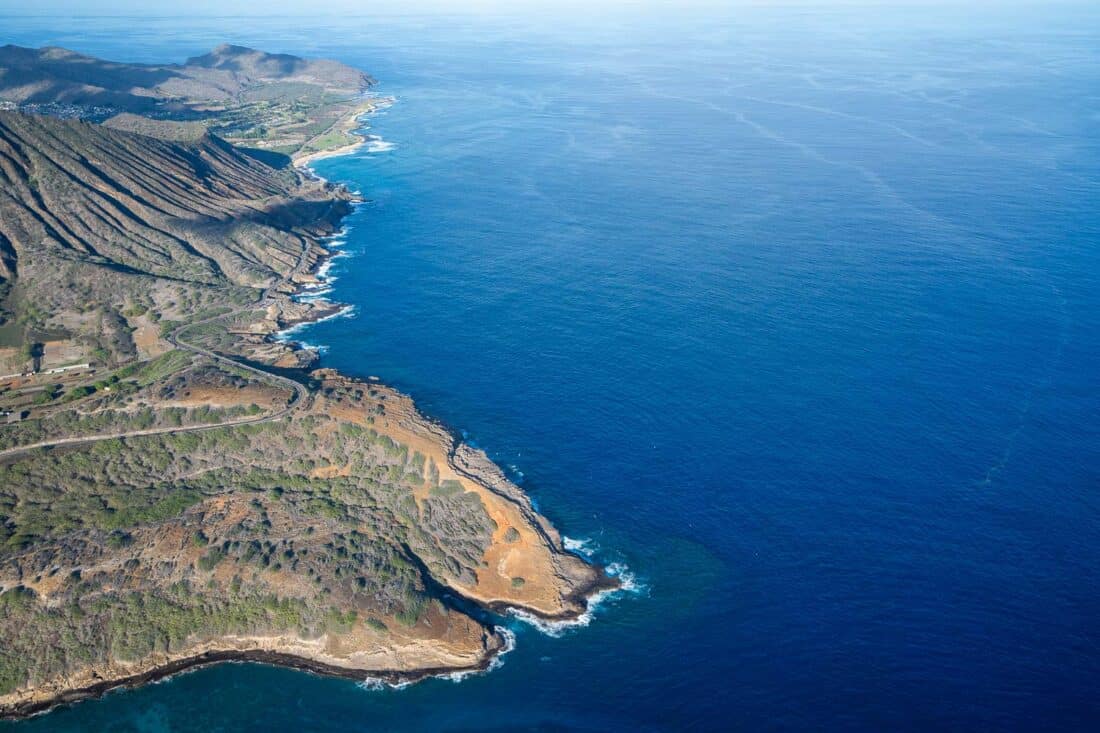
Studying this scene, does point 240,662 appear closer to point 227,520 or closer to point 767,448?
point 227,520

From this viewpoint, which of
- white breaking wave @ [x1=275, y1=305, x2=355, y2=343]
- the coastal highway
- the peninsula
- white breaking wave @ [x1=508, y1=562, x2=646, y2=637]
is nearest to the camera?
the peninsula

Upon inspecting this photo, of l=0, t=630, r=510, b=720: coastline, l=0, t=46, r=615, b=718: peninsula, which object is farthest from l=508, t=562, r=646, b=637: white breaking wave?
l=0, t=630, r=510, b=720: coastline

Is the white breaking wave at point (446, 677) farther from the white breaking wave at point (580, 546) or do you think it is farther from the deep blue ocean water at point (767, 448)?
the white breaking wave at point (580, 546)

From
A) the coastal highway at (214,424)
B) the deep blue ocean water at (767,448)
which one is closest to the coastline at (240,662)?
the deep blue ocean water at (767,448)

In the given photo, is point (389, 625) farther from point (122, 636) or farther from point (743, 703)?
point (743, 703)

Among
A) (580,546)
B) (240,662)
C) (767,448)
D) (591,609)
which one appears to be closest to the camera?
(240,662)

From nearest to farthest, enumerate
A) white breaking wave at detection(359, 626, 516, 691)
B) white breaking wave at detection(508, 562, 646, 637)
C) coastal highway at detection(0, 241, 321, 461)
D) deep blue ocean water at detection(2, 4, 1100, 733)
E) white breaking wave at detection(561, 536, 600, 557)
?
deep blue ocean water at detection(2, 4, 1100, 733), white breaking wave at detection(359, 626, 516, 691), white breaking wave at detection(508, 562, 646, 637), white breaking wave at detection(561, 536, 600, 557), coastal highway at detection(0, 241, 321, 461)

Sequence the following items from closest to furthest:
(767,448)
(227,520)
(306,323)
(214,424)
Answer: (227,520) < (767,448) < (214,424) < (306,323)

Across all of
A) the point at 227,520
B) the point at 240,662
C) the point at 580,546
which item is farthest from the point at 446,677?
the point at 227,520

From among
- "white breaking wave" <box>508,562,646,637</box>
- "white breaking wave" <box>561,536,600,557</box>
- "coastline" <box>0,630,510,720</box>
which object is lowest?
"coastline" <box>0,630,510,720</box>

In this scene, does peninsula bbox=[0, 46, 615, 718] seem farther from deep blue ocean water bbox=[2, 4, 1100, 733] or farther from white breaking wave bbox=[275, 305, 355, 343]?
deep blue ocean water bbox=[2, 4, 1100, 733]

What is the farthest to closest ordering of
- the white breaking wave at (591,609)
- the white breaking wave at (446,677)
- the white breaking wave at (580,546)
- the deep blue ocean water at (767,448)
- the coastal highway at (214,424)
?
the coastal highway at (214,424)
the white breaking wave at (580,546)
the white breaking wave at (591,609)
the white breaking wave at (446,677)
the deep blue ocean water at (767,448)

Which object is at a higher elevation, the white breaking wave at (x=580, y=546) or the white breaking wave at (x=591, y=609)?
the white breaking wave at (x=580, y=546)
